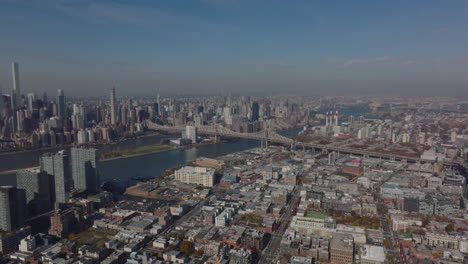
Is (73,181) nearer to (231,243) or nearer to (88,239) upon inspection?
(88,239)

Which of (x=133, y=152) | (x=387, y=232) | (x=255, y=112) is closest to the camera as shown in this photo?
(x=387, y=232)

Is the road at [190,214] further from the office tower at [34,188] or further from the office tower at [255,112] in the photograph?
the office tower at [255,112]

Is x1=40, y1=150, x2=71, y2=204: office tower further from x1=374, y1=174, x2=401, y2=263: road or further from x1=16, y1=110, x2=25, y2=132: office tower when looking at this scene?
x1=16, y1=110, x2=25, y2=132: office tower

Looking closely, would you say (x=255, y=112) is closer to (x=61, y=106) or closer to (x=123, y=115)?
(x=123, y=115)

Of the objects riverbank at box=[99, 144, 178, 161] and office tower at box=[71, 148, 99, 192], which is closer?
office tower at box=[71, 148, 99, 192]

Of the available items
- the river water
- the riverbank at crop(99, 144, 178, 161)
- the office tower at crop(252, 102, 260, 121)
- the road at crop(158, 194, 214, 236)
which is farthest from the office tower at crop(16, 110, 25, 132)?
the office tower at crop(252, 102, 260, 121)

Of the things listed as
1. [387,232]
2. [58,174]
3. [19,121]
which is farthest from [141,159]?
[387,232]

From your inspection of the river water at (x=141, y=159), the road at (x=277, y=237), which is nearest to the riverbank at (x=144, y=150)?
the river water at (x=141, y=159)
